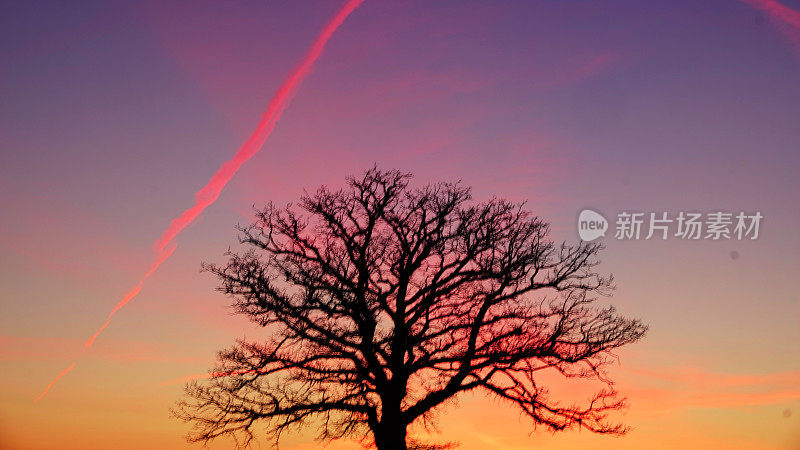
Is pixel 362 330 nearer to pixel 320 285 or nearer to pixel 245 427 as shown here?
pixel 320 285

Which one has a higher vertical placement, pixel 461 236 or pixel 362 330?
pixel 461 236

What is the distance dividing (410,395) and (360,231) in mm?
4757

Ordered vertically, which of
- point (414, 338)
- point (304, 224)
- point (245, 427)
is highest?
point (304, 224)

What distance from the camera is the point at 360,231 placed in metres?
24.1

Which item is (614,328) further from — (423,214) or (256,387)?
(256,387)

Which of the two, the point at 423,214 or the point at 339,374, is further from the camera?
the point at 423,214

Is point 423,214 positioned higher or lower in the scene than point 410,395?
higher

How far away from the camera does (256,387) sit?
22.9 metres

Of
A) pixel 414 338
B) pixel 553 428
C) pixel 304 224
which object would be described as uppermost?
pixel 304 224

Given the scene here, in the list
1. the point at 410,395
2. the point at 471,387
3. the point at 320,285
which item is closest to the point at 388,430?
the point at 410,395

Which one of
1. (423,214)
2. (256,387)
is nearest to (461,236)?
(423,214)

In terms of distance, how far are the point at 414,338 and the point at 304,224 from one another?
Result: 446 centimetres

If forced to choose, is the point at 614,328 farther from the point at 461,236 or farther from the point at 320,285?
the point at 320,285

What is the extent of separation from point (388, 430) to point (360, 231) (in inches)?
218
